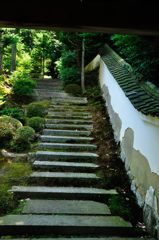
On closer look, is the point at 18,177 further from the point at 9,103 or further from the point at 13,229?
the point at 9,103

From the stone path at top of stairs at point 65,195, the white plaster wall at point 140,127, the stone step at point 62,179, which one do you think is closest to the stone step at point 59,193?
the stone path at top of stairs at point 65,195

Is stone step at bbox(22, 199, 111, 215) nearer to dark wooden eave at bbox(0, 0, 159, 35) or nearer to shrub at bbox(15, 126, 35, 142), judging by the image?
shrub at bbox(15, 126, 35, 142)

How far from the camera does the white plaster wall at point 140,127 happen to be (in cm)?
512

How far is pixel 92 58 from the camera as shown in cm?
1459

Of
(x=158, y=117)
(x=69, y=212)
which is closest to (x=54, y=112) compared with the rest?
(x=69, y=212)

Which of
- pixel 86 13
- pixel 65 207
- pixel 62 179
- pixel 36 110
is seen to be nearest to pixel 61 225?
pixel 65 207

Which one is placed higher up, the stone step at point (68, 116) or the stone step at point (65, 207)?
the stone step at point (68, 116)

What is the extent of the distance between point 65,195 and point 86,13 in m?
3.73

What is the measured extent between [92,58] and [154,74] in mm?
8108

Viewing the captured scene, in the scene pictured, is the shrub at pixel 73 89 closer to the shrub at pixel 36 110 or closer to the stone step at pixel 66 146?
the shrub at pixel 36 110

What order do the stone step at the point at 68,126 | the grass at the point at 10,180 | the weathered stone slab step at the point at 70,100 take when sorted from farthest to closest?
the weathered stone slab step at the point at 70,100, the stone step at the point at 68,126, the grass at the point at 10,180

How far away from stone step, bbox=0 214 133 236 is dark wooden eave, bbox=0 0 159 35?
3.01 meters

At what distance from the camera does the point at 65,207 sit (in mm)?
5652

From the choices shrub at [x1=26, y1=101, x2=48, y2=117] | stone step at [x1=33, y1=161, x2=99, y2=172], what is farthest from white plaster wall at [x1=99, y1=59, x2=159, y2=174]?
shrub at [x1=26, y1=101, x2=48, y2=117]
